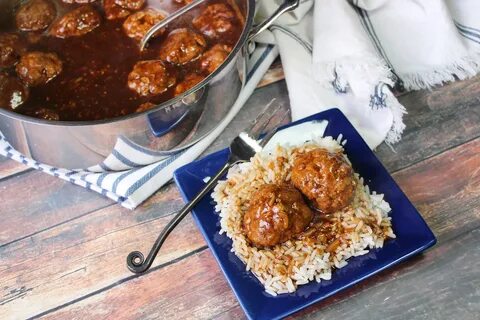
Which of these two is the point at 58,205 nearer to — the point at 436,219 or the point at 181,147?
the point at 181,147

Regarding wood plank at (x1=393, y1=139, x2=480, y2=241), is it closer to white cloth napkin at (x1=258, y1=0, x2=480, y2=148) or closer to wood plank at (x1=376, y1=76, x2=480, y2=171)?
wood plank at (x1=376, y1=76, x2=480, y2=171)

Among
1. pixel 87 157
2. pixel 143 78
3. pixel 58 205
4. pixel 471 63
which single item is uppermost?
pixel 471 63

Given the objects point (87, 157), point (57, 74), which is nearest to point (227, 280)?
point (87, 157)

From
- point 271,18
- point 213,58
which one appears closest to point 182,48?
point 213,58

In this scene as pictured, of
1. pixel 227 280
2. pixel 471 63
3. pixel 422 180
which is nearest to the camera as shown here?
pixel 227 280

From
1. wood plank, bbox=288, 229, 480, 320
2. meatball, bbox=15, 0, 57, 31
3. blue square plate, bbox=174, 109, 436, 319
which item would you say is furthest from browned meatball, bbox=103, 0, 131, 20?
wood plank, bbox=288, 229, 480, 320

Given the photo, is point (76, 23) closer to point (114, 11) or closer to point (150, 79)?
point (114, 11)
